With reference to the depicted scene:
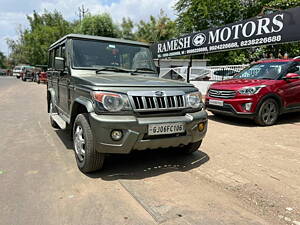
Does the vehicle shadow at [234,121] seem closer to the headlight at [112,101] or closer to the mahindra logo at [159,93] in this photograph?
the mahindra logo at [159,93]

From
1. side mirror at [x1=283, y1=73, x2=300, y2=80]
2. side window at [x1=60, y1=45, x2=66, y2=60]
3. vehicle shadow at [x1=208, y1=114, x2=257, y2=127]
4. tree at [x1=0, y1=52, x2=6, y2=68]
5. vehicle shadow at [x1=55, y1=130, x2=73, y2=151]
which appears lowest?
vehicle shadow at [x1=55, y1=130, x2=73, y2=151]

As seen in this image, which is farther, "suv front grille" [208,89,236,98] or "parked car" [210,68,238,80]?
"parked car" [210,68,238,80]

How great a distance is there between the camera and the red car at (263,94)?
237 inches

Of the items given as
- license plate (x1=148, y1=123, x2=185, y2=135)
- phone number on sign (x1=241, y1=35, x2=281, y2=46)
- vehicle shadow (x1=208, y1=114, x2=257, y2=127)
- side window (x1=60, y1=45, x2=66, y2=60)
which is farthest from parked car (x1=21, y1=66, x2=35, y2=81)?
license plate (x1=148, y1=123, x2=185, y2=135)

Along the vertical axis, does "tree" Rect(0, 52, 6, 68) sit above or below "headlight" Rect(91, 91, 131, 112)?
above

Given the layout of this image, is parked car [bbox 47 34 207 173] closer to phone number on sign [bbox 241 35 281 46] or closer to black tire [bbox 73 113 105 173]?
black tire [bbox 73 113 105 173]

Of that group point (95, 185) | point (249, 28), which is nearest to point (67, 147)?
point (95, 185)

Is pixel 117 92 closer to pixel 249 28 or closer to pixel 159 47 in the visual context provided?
pixel 249 28

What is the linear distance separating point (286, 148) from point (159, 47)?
1167 centimetres

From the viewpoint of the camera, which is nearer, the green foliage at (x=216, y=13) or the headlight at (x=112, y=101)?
the headlight at (x=112, y=101)

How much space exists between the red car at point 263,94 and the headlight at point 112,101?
402cm

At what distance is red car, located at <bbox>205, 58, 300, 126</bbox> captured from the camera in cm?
603

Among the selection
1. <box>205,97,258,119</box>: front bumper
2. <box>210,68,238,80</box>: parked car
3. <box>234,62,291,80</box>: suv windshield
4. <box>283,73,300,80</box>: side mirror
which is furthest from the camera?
<box>210,68,238,80</box>: parked car

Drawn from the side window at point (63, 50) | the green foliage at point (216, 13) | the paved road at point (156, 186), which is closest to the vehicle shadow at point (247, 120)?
the paved road at point (156, 186)
